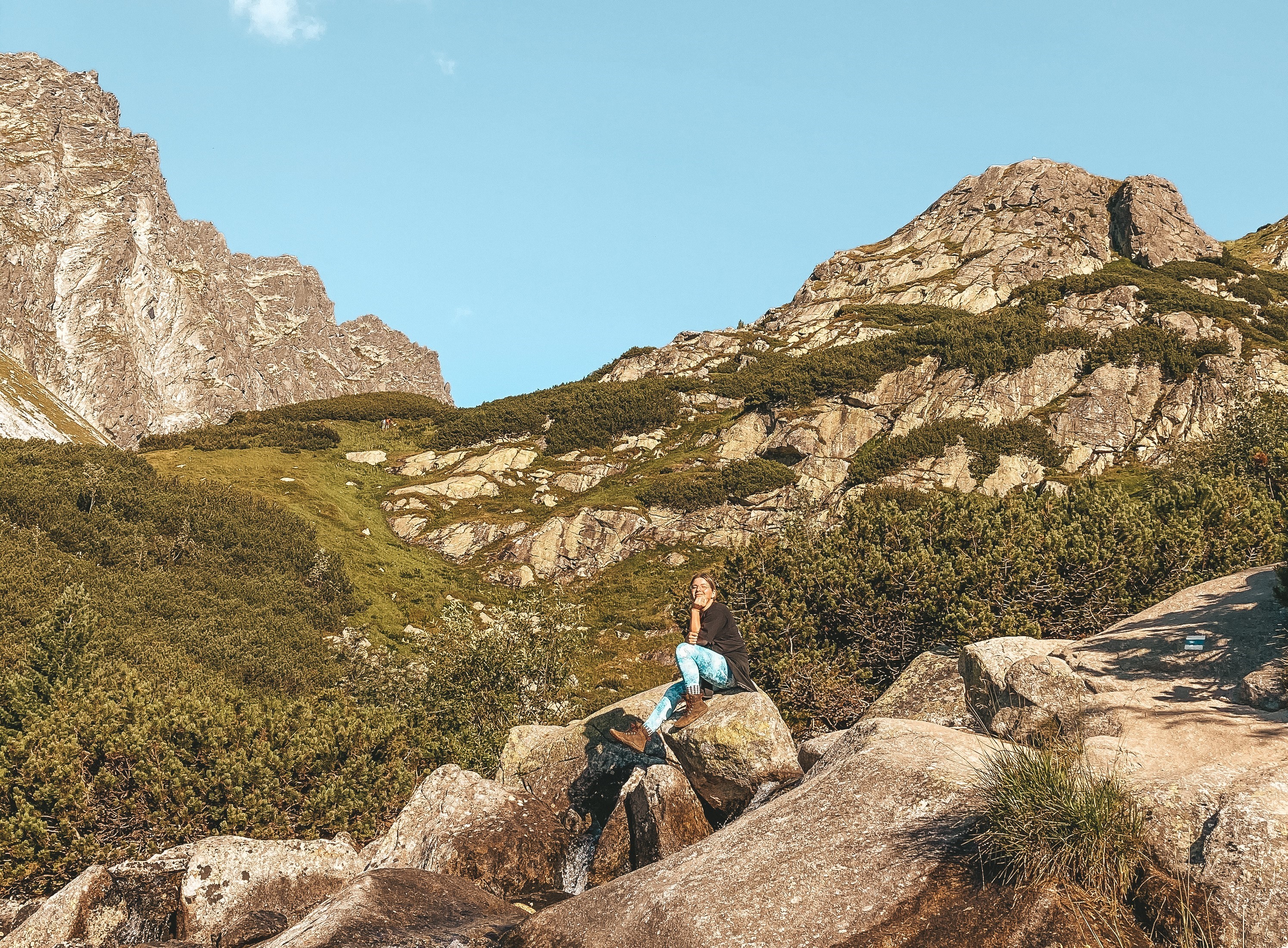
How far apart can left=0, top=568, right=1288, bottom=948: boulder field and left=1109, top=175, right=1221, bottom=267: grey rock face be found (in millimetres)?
92572

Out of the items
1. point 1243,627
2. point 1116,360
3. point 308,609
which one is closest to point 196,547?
point 308,609

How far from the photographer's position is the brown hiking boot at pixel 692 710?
15.0 metres

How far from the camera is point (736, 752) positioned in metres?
14.6

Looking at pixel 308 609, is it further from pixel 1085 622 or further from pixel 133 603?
pixel 1085 622

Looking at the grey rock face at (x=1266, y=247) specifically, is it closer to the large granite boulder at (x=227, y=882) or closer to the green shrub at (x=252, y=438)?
the green shrub at (x=252, y=438)

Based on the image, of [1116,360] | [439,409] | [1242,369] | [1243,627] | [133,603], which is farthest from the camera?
[439,409]

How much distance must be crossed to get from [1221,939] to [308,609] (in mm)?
35750

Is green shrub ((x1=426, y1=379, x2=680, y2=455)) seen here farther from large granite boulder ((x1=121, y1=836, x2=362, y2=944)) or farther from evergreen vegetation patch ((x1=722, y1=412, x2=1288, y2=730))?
large granite boulder ((x1=121, y1=836, x2=362, y2=944))

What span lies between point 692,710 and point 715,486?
42.9 metres

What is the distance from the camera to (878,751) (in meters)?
10.3

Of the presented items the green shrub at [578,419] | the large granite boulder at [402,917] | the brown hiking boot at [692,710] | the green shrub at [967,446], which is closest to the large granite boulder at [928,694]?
the brown hiking boot at [692,710]

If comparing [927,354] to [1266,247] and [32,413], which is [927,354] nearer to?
[1266,247]

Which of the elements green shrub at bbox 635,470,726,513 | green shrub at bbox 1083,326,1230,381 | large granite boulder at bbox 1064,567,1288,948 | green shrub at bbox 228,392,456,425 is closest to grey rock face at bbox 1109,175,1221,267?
green shrub at bbox 1083,326,1230,381

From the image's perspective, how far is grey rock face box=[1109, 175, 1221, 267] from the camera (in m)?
91.3
